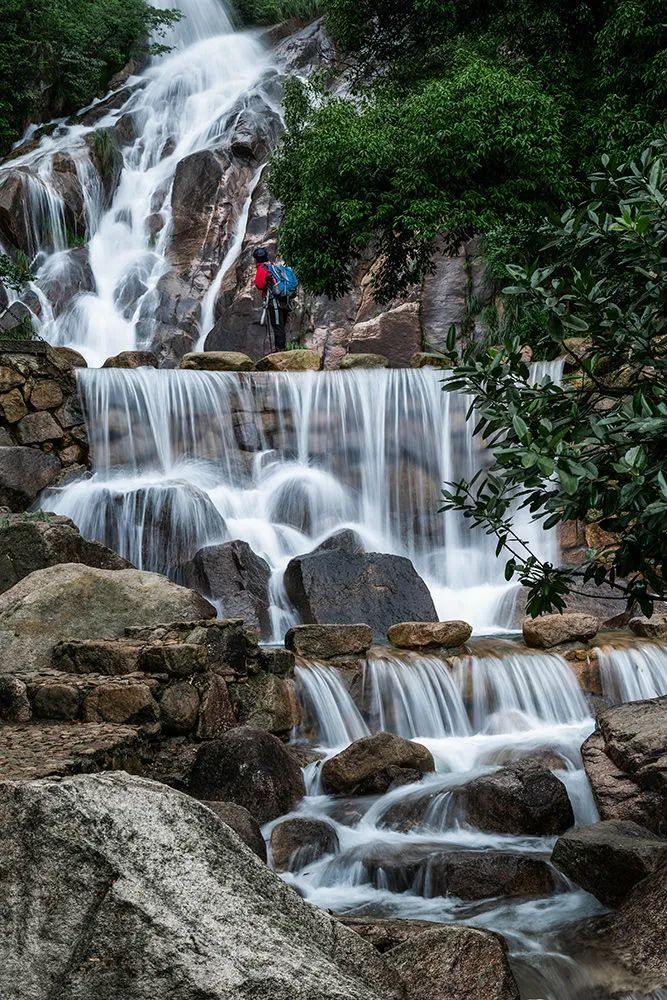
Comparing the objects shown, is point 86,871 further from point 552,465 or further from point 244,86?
point 244,86

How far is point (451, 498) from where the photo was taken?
489cm

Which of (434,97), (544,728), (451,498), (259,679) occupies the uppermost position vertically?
(434,97)

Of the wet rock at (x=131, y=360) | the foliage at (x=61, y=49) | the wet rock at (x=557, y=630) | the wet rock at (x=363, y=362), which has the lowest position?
the wet rock at (x=557, y=630)

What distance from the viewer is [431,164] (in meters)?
17.9

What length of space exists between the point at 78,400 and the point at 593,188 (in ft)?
40.8

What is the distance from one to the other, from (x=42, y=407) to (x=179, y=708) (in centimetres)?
896

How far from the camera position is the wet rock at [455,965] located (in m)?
3.77

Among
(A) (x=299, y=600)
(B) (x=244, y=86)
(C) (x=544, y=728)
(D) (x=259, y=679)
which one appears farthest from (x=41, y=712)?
(B) (x=244, y=86)

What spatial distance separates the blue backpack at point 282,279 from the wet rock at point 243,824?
14838mm

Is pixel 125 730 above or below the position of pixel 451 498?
below

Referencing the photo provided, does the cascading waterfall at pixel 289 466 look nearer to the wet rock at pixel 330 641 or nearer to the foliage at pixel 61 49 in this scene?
the wet rock at pixel 330 641

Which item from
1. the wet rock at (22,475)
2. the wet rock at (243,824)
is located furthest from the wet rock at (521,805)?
the wet rock at (22,475)

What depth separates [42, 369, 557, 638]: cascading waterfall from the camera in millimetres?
13922

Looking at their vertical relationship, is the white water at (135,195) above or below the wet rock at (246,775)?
above
